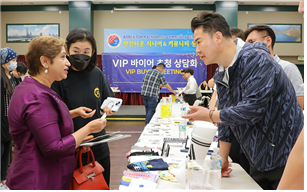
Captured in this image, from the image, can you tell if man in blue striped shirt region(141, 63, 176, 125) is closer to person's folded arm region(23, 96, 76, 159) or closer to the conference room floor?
the conference room floor

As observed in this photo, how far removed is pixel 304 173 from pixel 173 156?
123 cm

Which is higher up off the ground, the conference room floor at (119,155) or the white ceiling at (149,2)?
the white ceiling at (149,2)

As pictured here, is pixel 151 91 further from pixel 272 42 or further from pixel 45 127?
pixel 45 127

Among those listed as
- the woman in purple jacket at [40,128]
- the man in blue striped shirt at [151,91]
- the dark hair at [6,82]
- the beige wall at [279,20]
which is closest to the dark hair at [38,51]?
the woman in purple jacket at [40,128]

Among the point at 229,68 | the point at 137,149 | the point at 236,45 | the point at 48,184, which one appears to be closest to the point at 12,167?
the point at 48,184

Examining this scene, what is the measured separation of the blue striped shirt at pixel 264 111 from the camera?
1.13 m

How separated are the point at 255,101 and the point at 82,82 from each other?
1101 mm

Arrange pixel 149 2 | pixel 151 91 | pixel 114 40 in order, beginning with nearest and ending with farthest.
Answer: pixel 151 91 → pixel 149 2 → pixel 114 40

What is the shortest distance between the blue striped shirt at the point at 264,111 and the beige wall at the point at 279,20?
9290 mm

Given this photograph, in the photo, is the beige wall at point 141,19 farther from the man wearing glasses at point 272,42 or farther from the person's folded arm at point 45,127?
the person's folded arm at point 45,127

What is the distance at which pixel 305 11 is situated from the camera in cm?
71

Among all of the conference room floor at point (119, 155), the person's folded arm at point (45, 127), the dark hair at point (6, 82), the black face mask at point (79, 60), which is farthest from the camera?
the conference room floor at point (119, 155)

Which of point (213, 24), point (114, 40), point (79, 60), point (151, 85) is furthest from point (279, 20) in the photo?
point (79, 60)

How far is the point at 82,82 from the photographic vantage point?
1.65 meters
